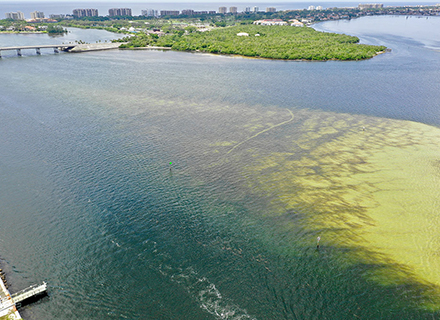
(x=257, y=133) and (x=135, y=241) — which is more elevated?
(x=257, y=133)

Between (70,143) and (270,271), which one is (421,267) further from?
(70,143)

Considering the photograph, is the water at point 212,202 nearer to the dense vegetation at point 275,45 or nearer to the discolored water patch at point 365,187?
the discolored water patch at point 365,187

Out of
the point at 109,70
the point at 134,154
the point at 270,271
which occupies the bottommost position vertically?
the point at 270,271

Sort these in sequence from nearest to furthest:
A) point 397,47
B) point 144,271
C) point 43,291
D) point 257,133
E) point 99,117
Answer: point 43,291 < point 144,271 < point 257,133 < point 99,117 < point 397,47

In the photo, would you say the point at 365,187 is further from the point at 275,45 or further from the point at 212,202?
the point at 275,45

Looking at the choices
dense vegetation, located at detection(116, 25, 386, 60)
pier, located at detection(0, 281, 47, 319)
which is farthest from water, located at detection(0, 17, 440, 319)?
dense vegetation, located at detection(116, 25, 386, 60)

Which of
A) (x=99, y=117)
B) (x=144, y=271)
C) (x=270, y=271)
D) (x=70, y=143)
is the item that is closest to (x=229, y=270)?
(x=270, y=271)

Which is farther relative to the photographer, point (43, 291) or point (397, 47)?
point (397, 47)
